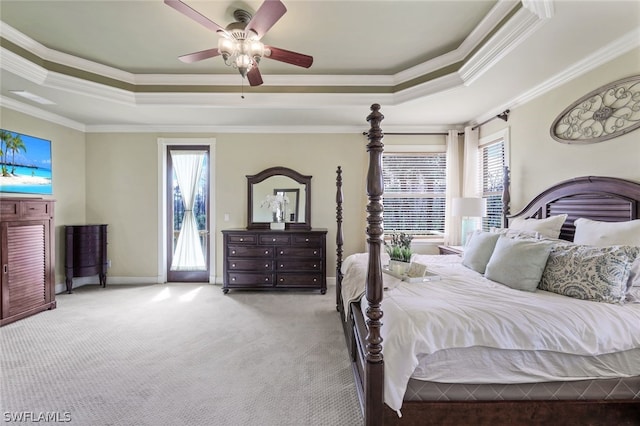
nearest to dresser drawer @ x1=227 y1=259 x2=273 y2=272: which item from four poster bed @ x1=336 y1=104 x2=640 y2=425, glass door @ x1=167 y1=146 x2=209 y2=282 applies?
glass door @ x1=167 y1=146 x2=209 y2=282

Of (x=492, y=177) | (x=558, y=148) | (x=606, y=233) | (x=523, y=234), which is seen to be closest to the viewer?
(x=606, y=233)

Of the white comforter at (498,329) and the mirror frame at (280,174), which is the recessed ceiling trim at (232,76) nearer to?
the mirror frame at (280,174)

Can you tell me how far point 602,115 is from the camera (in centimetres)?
248

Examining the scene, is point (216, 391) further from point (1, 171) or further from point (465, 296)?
point (1, 171)

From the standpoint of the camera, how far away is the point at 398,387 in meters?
1.51

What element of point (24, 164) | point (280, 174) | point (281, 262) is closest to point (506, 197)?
point (281, 262)

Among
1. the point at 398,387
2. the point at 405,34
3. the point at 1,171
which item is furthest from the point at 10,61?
the point at 398,387

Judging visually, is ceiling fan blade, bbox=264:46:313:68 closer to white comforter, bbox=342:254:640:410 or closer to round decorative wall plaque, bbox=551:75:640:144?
white comforter, bbox=342:254:640:410

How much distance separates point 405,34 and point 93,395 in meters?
3.99

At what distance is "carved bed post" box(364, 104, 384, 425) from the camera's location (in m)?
1.56

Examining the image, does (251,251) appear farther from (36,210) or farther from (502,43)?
(502,43)

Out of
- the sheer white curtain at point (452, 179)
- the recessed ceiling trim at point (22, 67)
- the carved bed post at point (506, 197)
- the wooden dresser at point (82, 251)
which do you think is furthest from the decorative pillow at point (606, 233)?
→ the wooden dresser at point (82, 251)

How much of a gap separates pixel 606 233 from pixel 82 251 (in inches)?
246

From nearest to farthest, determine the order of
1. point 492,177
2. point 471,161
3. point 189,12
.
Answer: point 189,12, point 492,177, point 471,161
